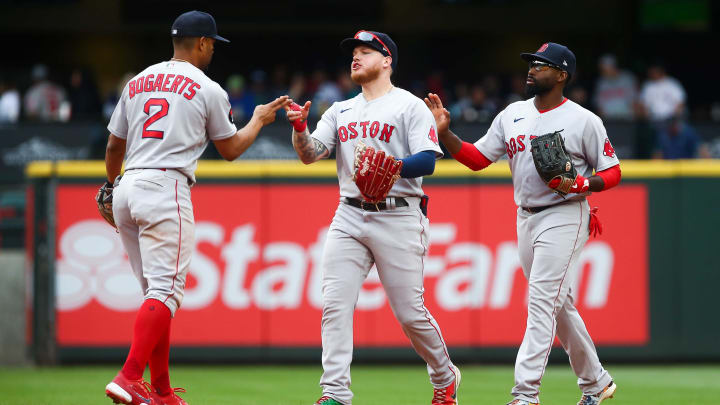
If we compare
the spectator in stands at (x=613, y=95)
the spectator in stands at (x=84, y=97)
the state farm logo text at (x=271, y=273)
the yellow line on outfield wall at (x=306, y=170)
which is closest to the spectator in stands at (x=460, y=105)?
the spectator in stands at (x=613, y=95)

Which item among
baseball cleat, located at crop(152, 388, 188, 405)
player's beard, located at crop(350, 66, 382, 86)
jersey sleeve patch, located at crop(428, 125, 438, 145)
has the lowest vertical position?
baseball cleat, located at crop(152, 388, 188, 405)

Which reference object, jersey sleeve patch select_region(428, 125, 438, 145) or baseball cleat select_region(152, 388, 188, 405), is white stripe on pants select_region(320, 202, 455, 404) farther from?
baseball cleat select_region(152, 388, 188, 405)

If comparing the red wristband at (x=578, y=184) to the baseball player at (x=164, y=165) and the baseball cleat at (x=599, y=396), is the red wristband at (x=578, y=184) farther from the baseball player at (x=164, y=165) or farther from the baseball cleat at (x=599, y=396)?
the baseball player at (x=164, y=165)

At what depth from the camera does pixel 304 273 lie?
10359 millimetres

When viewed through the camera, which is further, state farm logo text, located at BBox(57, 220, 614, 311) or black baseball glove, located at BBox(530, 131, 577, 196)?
state farm logo text, located at BBox(57, 220, 614, 311)

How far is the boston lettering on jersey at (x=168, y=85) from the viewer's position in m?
5.91

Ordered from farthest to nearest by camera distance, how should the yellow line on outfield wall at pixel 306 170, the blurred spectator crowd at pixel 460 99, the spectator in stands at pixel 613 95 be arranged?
1. the spectator in stands at pixel 613 95
2. the blurred spectator crowd at pixel 460 99
3. the yellow line on outfield wall at pixel 306 170

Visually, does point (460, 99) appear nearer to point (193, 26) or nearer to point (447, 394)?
point (447, 394)

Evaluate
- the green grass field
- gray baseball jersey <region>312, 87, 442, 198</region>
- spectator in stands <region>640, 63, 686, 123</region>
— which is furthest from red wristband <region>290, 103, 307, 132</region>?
spectator in stands <region>640, 63, 686, 123</region>

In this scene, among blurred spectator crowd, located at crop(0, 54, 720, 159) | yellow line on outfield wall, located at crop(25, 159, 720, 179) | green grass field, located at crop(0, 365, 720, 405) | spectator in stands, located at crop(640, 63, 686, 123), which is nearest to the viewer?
green grass field, located at crop(0, 365, 720, 405)

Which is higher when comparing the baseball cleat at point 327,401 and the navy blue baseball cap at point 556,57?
the navy blue baseball cap at point 556,57

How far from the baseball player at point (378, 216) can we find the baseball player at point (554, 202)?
1.33ft

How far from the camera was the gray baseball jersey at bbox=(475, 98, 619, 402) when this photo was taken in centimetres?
627

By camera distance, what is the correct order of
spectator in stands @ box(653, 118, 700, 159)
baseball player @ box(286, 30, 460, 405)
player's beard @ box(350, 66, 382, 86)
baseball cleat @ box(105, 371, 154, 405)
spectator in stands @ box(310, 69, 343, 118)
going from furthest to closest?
spectator in stands @ box(310, 69, 343, 118)
spectator in stands @ box(653, 118, 700, 159)
player's beard @ box(350, 66, 382, 86)
baseball player @ box(286, 30, 460, 405)
baseball cleat @ box(105, 371, 154, 405)
